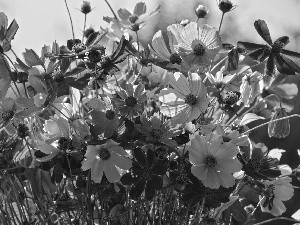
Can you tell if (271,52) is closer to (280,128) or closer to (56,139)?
(280,128)

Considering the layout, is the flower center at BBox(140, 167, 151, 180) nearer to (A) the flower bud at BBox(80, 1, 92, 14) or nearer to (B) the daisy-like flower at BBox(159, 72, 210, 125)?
(B) the daisy-like flower at BBox(159, 72, 210, 125)

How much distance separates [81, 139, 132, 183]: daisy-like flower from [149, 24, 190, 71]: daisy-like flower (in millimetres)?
110

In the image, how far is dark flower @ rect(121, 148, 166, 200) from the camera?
562 mm

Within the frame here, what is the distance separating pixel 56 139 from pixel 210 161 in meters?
0.16

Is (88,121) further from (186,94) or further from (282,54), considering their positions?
(282,54)

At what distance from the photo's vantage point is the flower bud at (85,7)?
2.44 ft

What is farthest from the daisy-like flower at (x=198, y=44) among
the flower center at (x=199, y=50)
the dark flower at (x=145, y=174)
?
the dark flower at (x=145, y=174)

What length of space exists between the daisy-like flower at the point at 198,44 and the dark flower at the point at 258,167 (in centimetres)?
11

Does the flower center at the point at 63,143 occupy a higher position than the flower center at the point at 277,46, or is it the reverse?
the flower center at the point at 277,46

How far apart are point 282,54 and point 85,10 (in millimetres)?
276

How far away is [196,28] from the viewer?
590 millimetres

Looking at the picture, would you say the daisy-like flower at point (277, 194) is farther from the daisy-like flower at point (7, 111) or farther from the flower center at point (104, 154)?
the daisy-like flower at point (7, 111)

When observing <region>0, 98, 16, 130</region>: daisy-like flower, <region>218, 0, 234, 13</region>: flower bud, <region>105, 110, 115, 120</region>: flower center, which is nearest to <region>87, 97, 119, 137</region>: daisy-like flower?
<region>105, 110, 115, 120</region>: flower center

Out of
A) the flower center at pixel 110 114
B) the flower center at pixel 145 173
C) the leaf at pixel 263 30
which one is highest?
the leaf at pixel 263 30
